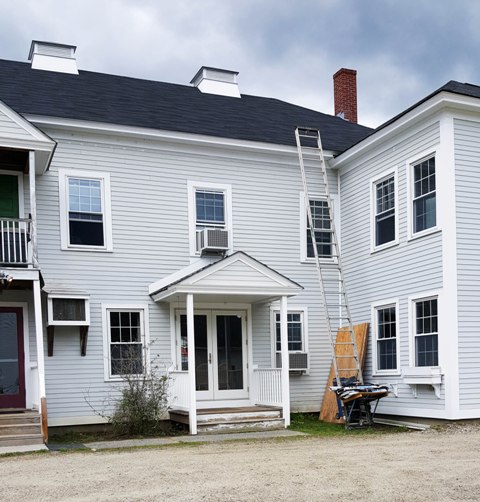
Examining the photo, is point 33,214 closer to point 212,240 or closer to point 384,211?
point 212,240

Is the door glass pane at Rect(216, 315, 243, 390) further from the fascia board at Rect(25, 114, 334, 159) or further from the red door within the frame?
the red door

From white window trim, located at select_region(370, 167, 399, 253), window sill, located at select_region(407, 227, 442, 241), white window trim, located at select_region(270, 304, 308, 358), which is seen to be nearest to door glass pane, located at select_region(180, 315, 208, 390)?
white window trim, located at select_region(270, 304, 308, 358)

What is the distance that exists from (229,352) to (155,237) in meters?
3.01

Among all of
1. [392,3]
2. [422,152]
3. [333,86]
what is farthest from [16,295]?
[333,86]

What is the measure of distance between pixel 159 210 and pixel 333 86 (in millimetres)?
8909

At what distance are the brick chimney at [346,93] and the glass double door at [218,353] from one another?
335 inches

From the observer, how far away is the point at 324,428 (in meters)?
13.6

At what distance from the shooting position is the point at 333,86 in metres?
21.3

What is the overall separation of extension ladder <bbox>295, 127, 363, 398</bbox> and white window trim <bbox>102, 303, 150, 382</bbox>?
3927 mm

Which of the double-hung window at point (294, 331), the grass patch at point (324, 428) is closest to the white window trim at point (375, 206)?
the double-hung window at point (294, 331)

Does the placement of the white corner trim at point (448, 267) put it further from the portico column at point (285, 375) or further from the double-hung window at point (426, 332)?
the portico column at point (285, 375)

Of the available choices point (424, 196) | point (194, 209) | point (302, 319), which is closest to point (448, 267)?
point (424, 196)

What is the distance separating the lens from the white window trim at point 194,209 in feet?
49.8

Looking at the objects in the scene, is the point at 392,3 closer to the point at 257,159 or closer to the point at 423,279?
the point at 257,159
